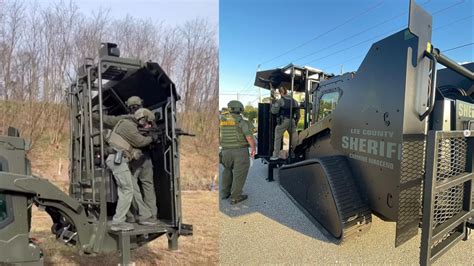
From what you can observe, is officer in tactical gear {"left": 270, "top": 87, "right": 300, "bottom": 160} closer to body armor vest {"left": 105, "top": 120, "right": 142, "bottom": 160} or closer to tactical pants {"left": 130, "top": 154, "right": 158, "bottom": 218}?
tactical pants {"left": 130, "top": 154, "right": 158, "bottom": 218}

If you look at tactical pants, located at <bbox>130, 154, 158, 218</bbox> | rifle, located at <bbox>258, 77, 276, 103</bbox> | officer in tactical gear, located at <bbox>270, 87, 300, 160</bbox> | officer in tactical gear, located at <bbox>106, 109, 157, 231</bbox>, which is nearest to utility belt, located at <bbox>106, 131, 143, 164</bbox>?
officer in tactical gear, located at <bbox>106, 109, 157, 231</bbox>

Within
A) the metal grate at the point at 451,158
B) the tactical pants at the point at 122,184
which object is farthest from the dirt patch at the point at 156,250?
the metal grate at the point at 451,158

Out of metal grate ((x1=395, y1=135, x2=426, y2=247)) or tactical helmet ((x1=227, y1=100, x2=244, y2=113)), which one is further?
tactical helmet ((x1=227, y1=100, x2=244, y2=113))

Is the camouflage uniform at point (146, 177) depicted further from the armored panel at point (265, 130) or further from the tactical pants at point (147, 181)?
the armored panel at point (265, 130)

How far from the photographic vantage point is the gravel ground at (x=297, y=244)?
2.71 metres

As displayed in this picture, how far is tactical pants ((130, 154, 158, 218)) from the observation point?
339cm

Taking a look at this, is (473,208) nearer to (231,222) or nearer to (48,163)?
(231,222)

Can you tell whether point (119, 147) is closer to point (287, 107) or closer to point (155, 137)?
point (155, 137)

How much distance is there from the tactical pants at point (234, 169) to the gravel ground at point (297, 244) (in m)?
0.65

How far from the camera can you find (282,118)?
598 cm

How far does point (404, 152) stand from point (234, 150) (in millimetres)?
2832

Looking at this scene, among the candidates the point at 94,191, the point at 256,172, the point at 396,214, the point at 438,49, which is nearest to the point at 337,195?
the point at 396,214

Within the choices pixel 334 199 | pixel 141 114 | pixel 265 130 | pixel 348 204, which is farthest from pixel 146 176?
pixel 265 130

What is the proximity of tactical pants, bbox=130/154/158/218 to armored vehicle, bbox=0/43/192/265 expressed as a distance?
196mm
